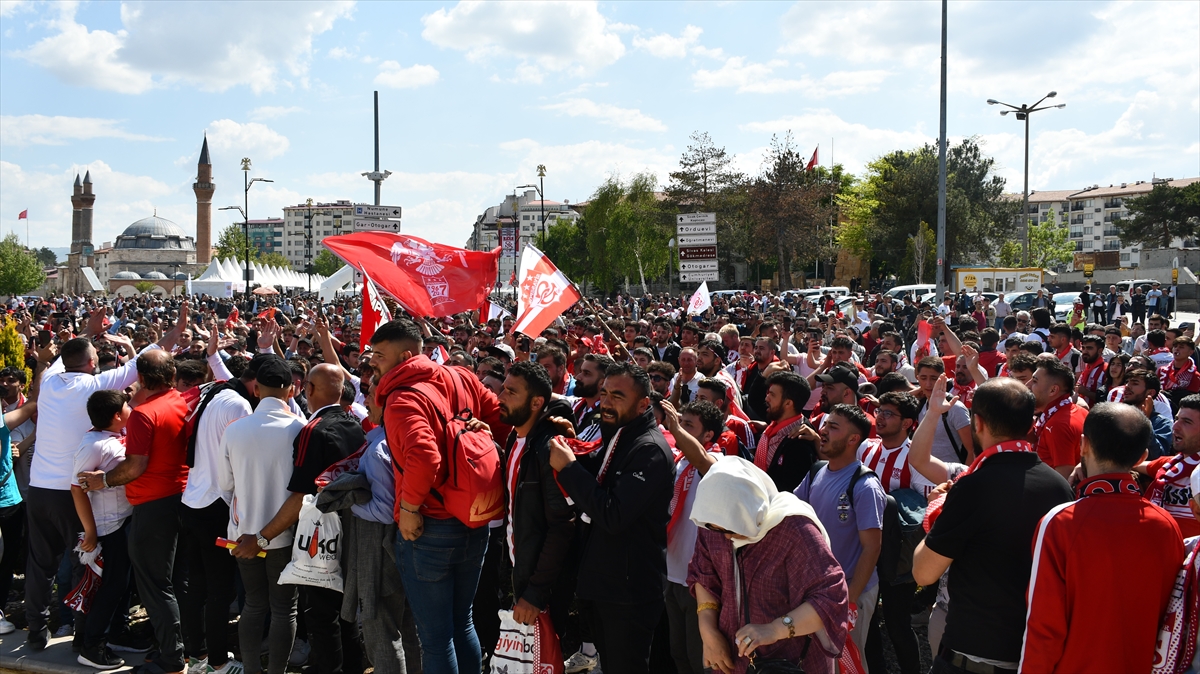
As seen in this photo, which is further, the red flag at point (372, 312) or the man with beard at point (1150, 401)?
the red flag at point (372, 312)

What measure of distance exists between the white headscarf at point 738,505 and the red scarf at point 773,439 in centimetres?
210

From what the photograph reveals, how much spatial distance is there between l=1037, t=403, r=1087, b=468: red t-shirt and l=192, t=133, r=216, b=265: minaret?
13182 cm

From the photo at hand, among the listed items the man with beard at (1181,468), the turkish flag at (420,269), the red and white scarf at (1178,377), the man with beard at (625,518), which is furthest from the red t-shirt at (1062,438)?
the turkish flag at (420,269)

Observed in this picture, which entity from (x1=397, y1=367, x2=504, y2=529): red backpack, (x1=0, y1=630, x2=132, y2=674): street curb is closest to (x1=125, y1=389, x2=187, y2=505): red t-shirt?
(x1=0, y1=630, x2=132, y2=674): street curb

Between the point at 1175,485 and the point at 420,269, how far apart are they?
7.44 metres

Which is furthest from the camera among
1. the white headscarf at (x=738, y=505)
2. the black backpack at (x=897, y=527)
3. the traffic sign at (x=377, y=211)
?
the traffic sign at (x=377, y=211)

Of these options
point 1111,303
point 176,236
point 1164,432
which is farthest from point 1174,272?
point 176,236

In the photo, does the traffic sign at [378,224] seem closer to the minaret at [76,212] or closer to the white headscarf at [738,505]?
the white headscarf at [738,505]

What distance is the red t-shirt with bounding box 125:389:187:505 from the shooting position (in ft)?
18.0

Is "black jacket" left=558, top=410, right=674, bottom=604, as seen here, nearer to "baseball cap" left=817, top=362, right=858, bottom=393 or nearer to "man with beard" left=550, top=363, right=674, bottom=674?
"man with beard" left=550, top=363, right=674, bottom=674

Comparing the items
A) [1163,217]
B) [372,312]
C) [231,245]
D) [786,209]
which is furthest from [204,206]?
[372,312]

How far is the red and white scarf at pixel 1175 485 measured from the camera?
472cm

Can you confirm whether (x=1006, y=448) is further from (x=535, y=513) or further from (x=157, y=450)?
(x=157, y=450)

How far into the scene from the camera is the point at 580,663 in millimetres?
5488
